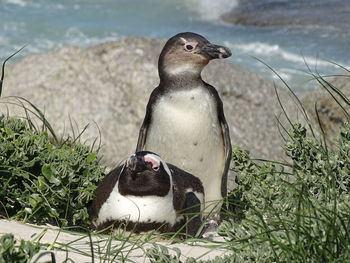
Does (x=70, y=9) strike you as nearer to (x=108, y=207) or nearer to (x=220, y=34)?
(x=220, y=34)

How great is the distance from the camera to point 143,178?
5.73 meters

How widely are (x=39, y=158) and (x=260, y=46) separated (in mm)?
14062

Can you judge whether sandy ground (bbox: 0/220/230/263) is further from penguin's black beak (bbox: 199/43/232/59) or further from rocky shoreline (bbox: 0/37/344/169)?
rocky shoreline (bbox: 0/37/344/169)

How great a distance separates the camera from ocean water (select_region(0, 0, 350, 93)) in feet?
60.9

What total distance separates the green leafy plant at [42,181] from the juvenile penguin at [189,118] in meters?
0.86

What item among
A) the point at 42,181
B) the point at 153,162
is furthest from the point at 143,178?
the point at 42,181

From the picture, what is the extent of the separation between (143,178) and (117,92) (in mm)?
5281

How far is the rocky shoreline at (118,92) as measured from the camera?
10695 millimetres

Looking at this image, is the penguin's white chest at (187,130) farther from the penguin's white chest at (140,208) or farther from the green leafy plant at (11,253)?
the green leafy plant at (11,253)

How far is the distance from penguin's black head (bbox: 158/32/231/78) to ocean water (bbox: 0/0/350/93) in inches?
350

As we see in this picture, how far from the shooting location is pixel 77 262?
15.2 ft

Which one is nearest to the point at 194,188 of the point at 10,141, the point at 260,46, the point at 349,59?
the point at 10,141

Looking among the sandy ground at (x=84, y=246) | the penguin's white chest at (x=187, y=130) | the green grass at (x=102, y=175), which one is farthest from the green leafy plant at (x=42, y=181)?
the penguin's white chest at (x=187, y=130)

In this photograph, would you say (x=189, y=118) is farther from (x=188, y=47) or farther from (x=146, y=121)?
(x=188, y=47)
